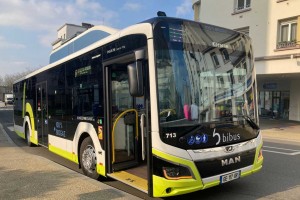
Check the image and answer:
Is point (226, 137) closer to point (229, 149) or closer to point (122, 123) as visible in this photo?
point (229, 149)

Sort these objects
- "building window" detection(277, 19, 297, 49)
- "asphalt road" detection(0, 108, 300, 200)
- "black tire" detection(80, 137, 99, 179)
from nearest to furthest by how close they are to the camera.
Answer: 1. "asphalt road" detection(0, 108, 300, 200)
2. "black tire" detection(80, 137, 99, 179)
3. "building window" detection(277, 19, 297, 49)

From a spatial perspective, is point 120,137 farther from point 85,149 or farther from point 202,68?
point 202,68

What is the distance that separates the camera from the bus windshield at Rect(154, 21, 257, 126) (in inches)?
187

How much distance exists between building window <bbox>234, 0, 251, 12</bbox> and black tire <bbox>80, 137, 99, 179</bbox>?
19.7 m

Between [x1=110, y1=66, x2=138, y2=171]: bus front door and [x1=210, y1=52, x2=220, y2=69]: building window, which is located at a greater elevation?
[x1=210, y1=52, x2=220, y2=69]: building window

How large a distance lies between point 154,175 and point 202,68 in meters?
1.78

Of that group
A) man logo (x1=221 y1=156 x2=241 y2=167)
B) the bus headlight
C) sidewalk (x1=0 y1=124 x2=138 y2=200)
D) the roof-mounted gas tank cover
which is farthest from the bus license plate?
the roof-mounted gas tank cover

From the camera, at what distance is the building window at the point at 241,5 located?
2345cm

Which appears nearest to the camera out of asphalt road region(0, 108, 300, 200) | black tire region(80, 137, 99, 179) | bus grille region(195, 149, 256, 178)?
bus grille region(195, 149, 256, 178)

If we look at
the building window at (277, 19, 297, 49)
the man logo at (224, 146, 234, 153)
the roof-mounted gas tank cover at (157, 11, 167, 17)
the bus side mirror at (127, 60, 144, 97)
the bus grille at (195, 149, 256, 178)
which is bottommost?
the bus grille at (195, 149, 256, 178)

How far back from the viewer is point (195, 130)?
4.84 meters

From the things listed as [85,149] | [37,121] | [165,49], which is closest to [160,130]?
[165,49]

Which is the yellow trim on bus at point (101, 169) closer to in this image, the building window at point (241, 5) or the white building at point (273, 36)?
the white building at point (273, 36)

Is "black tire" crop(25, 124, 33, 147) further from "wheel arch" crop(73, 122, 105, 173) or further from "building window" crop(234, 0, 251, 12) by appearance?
"building window" crop(234, 0, 251, 12)
